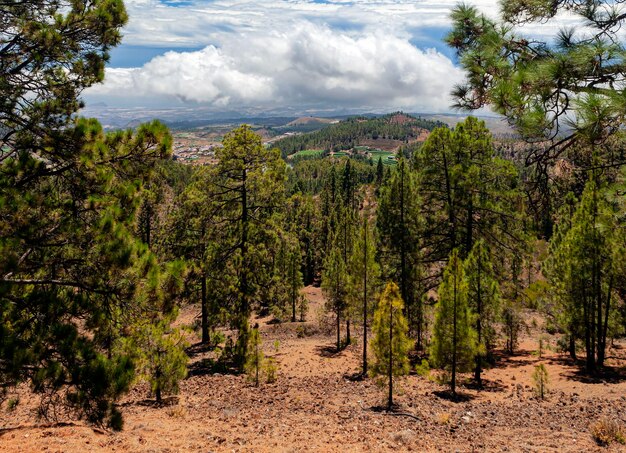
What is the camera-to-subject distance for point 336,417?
1145cm

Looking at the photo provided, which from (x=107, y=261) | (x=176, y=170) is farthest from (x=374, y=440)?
(x=176, y=170)

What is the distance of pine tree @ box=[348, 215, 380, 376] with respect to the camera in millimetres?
18062

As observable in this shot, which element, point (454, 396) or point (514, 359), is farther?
point (514, 359)

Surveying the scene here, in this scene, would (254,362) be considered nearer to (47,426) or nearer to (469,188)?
(47,426)

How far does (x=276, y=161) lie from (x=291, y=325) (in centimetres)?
1824

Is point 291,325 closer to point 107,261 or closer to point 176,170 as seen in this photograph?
point 107,261

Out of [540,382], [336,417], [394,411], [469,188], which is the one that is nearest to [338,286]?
[469,188]

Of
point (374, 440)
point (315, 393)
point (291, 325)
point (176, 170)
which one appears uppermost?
point (176, 170)

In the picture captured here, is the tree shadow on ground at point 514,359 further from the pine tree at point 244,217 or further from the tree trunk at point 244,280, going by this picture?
the pine tree at point 244,217

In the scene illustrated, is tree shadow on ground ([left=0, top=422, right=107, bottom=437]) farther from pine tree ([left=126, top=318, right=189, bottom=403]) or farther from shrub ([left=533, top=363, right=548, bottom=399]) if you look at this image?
shrub ([left=533, top=363, right=548, bottom=399])

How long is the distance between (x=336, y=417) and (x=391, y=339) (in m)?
3.40

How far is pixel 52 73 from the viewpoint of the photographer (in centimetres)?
728

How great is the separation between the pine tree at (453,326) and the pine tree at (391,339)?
1.92m

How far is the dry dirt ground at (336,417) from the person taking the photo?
28.3 feet
